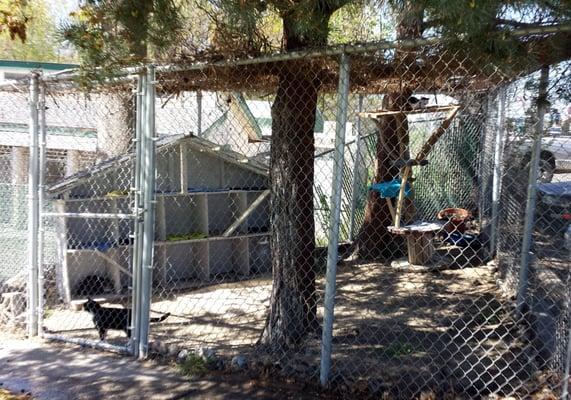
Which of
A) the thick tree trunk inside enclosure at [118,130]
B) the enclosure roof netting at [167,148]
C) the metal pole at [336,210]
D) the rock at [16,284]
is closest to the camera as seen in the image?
the metal pole at [336,210]

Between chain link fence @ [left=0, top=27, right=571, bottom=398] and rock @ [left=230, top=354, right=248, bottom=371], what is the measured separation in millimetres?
33

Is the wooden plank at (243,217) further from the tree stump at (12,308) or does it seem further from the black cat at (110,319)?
the black cat at (110,319)

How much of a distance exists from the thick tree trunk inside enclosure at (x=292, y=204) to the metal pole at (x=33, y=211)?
2.29 metres

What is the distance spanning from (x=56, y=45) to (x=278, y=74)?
168 centimetres

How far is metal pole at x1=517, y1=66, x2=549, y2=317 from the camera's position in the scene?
3.36 meters

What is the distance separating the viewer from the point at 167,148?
7.73 meters

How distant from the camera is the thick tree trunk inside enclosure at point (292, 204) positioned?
4434 mm

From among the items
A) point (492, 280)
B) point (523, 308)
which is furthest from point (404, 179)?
point (523, 308)

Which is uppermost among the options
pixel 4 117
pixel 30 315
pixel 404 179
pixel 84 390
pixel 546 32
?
pixel 4 117

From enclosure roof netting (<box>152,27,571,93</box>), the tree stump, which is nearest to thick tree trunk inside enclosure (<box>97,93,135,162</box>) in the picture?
the tree stump

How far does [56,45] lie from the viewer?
371 cm

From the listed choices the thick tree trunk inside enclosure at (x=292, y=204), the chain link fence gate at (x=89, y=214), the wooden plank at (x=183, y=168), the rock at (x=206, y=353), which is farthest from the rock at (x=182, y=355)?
the wooden plank at (x=183, y=168)

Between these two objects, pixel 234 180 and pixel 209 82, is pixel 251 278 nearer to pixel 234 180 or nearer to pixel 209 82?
pixel 234 180

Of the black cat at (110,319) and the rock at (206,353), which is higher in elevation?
the black cat at (110,319)
